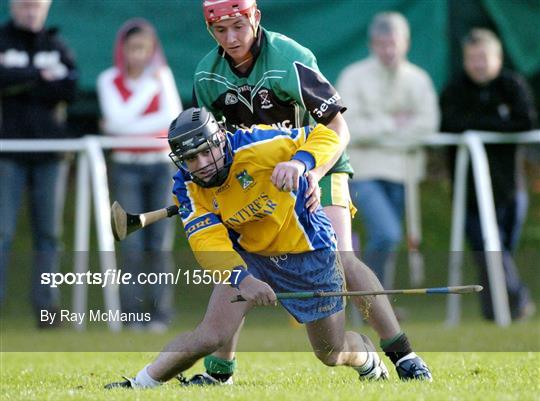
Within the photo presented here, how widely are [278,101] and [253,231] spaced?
67 centimetres

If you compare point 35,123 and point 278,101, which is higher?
point 278,101

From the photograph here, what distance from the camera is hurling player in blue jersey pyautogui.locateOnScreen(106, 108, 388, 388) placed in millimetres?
5926

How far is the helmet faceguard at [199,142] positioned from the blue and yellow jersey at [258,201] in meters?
0.10

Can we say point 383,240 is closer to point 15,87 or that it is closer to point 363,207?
point 363,207

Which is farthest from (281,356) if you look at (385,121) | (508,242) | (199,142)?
(508,242)

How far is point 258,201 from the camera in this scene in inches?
242

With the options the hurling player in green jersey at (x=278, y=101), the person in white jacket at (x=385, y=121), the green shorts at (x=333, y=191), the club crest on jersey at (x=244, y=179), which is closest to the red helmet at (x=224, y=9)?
the hurling player in green jersey at (x=278, y=101)

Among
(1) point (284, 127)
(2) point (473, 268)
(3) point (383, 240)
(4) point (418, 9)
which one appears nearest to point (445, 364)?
(1) point (284, 127)

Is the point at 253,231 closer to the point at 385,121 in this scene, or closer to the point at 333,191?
the point at 333,191

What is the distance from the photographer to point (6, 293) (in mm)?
10094

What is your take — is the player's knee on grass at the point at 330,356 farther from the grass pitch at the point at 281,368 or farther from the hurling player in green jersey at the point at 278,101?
the hurling player in green jersey at the point at 278,101

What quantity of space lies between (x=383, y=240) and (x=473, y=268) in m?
1.06

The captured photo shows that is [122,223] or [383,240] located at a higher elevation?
[122,223]

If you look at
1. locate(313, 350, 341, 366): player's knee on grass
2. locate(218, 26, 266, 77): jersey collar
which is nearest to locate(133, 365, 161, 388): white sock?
locate(313, 350, 341, 366): player's knee on grass
